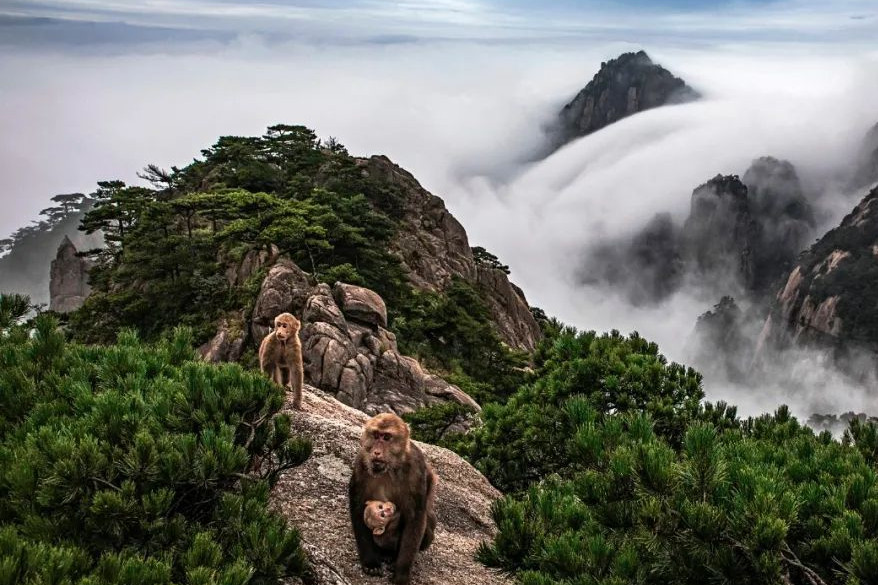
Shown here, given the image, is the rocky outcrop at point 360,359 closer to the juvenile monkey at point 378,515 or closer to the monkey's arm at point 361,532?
the monkey's arm at point 361,532

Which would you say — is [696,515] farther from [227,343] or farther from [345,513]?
[227,343]

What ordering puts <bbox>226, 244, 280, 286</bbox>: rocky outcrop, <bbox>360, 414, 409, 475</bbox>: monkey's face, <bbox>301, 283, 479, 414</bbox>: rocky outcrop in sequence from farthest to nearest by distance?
<bbox>226, 244, 280, 286</bbox>: rocky outcrop
<bbox>301, 283, 479, 414</bbox>: rocky outcrop
<bbox>360, 414, 409, 475</bbox>: monkey's face

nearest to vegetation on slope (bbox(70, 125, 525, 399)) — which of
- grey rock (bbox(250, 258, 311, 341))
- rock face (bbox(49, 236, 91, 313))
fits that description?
grey rock (bbox(250, 258, 311, 341))

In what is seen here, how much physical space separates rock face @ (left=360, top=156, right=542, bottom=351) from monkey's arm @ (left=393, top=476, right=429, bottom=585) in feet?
137

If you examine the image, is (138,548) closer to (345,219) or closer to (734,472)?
(734,472)

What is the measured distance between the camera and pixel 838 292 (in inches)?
3851

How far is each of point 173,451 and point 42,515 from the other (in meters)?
0.97

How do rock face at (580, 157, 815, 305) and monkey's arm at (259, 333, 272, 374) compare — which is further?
rock face at (580, 157, 815, 305)

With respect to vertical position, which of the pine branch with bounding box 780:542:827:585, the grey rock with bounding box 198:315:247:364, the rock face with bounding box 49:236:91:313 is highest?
the rock face with bounding box 49:236:91:313

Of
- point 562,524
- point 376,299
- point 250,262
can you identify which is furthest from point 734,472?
point 250,262

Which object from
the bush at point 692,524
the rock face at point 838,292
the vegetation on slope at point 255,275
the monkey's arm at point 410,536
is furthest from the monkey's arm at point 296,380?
the rock face at point 838,292

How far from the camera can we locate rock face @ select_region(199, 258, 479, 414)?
28.0 meters

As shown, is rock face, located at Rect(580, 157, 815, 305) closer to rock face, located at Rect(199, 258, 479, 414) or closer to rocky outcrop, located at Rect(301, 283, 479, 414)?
rocky outcrop, located at Rect(301, 283, 479, 414)

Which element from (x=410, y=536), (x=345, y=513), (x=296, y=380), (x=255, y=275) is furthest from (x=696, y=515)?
(x=255, y=275)
